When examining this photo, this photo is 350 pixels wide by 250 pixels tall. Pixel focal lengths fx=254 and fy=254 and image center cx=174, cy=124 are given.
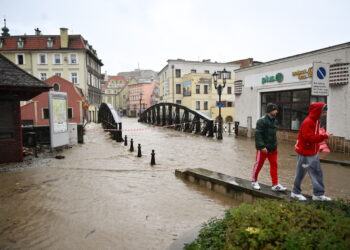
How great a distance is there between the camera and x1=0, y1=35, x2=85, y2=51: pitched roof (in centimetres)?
3925

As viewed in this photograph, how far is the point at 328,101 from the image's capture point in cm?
1173

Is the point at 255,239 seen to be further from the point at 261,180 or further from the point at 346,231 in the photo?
the point at 261,180

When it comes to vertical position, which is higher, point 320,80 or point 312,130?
point 320,80

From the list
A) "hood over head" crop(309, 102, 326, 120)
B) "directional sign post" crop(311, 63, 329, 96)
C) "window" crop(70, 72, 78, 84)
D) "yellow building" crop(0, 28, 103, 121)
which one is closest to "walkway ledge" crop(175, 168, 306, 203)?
"hood over head" crop(309, 102, 326, 120)

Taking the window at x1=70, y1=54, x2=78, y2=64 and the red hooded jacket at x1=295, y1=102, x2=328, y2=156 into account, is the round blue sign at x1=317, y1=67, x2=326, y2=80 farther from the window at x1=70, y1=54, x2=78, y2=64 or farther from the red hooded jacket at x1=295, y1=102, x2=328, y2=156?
the window at x1=70, y1=54, x2=78, y2=64

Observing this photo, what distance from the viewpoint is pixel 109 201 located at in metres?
5.33

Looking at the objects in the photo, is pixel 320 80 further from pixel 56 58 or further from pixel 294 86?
pixel 56 58

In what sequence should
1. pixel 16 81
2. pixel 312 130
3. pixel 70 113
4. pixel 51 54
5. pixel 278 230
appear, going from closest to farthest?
1. pixel 278 230
2. pixel 312 130
3. pixel 16 81
4. pixel 70 113
5. pixel 51 54

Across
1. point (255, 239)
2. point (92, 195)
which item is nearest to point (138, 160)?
point (92, 195)

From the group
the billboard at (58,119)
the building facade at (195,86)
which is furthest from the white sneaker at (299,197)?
the building facade at (195,86)

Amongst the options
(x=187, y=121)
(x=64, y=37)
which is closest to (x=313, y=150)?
(x=187, y=121)

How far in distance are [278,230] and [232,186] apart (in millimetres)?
2949

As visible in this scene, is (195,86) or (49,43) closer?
(49,43)

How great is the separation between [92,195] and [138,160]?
13.3 ft
